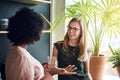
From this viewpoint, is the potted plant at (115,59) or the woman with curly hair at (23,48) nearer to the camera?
the woman with curly hair at (23,48)

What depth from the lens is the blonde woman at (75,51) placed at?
2568 mm

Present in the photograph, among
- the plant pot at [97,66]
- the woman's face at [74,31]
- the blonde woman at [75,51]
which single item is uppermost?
the woman's face at [74,31]

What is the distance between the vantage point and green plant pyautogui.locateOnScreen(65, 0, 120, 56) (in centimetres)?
305

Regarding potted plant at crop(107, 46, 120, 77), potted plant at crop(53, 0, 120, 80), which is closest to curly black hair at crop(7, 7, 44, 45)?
potted plant at crop(53, 0, 120, 80)

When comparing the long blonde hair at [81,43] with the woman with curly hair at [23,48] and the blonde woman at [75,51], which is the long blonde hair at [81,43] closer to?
the blonde woman at [75,51]

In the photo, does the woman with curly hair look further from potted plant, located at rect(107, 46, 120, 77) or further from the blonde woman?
potted plant, located at rect(107, 46, 120, 77)

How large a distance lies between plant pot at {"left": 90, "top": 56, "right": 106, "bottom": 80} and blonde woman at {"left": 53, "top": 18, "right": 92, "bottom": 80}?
48 centimetres

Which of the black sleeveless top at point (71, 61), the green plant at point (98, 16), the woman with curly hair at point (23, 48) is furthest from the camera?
the green plant at point (98, 16)

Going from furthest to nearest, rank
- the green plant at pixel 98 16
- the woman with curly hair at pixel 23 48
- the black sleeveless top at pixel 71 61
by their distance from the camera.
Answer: the green plant at pixel 98 16
the black sleeveless top at pixel 71 61
the woman with curly hair at pixel 23 48

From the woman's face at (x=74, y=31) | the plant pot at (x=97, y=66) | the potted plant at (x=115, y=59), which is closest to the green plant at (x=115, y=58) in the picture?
the potted plant at (x=115, y=59)

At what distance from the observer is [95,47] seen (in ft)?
10.4

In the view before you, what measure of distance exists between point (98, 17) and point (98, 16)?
0.01 meters

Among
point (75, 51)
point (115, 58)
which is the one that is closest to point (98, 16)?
point (115, 58)

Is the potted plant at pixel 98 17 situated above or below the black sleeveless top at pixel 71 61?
above
